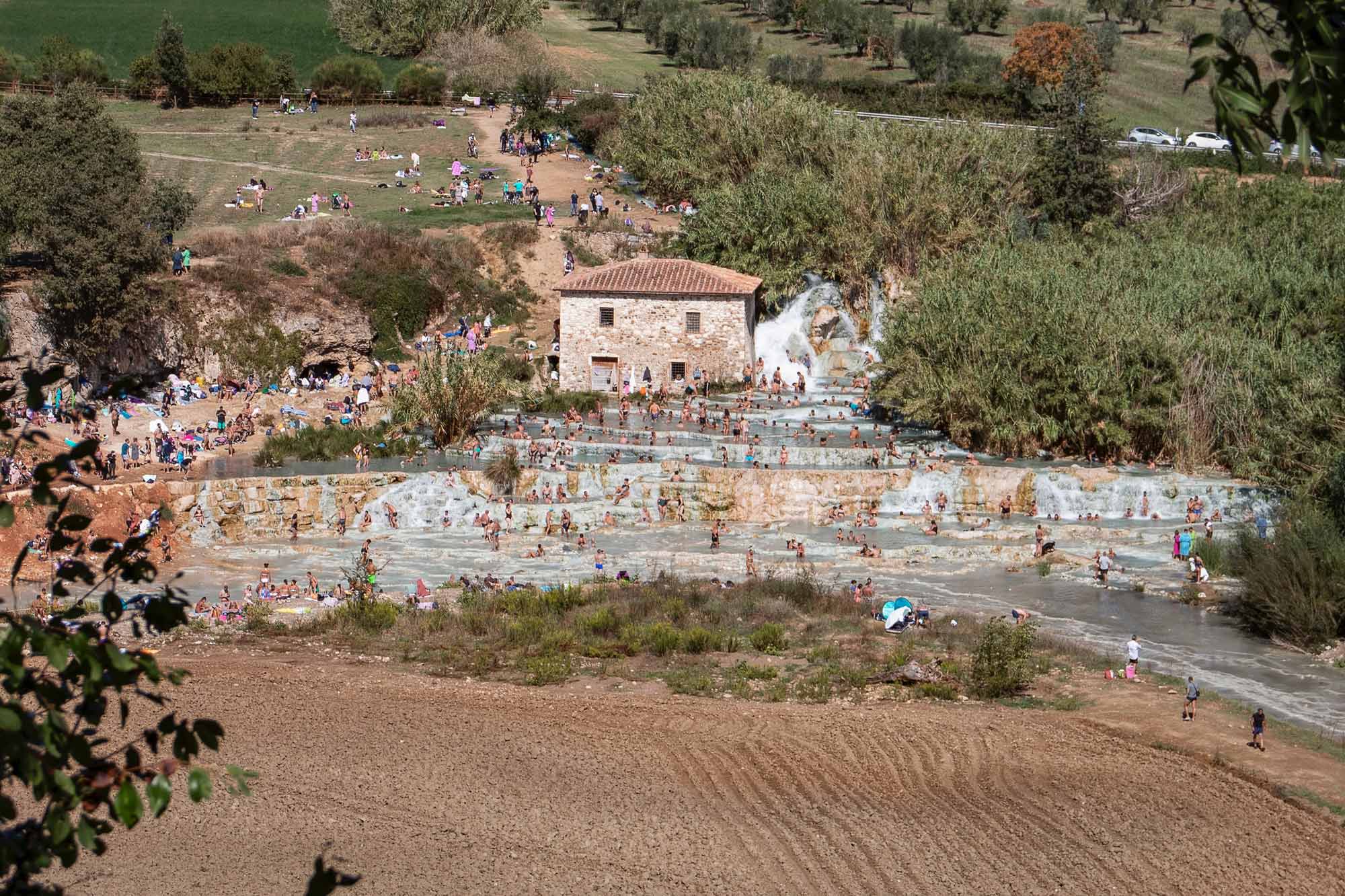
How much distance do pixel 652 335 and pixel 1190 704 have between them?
2757 cm

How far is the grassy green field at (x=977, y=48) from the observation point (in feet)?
307

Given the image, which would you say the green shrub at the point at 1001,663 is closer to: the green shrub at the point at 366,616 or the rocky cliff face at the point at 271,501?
the green shrub at the point at 366,616

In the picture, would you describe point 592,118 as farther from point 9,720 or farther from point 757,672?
point 9,720

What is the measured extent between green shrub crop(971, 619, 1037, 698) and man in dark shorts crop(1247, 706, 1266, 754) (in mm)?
4278

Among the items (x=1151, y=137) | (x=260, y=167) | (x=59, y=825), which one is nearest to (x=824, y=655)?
(x=59, y=825)

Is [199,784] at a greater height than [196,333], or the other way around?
[196,333]

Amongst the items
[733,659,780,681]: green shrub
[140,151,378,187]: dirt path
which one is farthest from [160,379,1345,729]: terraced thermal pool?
[140,151,378,187]: dirt path

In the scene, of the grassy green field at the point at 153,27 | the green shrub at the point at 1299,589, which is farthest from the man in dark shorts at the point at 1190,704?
the grassy green field at the point at 153,27

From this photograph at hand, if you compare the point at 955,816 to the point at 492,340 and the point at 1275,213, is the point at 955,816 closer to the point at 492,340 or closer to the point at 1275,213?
the point at 492,340

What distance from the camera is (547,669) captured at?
2830 cm

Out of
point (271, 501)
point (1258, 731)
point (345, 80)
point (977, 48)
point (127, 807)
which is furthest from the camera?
point (977, 48)

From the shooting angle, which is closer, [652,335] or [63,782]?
[63,782]

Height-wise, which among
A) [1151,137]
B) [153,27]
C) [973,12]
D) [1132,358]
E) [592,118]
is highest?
[973,12]

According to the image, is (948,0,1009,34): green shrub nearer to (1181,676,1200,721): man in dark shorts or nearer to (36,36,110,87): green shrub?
(36,36,110,87): green shrub
